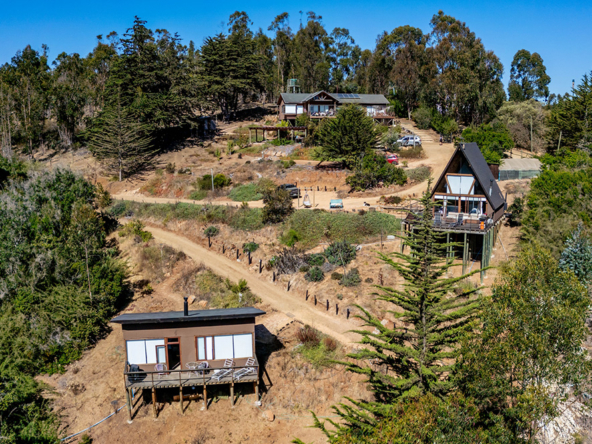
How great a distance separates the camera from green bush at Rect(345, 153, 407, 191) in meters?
50.7

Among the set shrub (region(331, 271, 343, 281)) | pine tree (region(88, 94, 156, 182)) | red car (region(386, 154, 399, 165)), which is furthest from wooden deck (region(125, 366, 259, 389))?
pine tree (region(88, 94, 156, 182))

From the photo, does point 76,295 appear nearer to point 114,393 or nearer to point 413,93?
point 114,393

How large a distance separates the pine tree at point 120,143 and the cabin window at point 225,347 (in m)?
43.0

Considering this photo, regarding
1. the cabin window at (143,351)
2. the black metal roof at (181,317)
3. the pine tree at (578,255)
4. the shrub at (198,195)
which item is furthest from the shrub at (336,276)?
the shrub at (198,195)

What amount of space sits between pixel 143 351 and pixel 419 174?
1514 inches

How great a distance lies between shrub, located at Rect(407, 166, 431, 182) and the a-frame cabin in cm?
1751

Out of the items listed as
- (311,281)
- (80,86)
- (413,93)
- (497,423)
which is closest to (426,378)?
(497,423)

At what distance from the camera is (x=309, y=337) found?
28.7 meters

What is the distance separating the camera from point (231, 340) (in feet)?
85.1

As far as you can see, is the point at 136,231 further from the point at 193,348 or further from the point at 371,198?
the point at 371,198

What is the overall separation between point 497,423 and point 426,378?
354 cm

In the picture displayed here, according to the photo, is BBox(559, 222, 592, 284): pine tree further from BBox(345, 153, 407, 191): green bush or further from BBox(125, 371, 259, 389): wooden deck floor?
BBox(345, 153, 407, 191): green bush

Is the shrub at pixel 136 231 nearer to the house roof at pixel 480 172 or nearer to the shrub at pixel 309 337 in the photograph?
the shrub at pixel 309 337

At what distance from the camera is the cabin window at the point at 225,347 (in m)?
25.7
